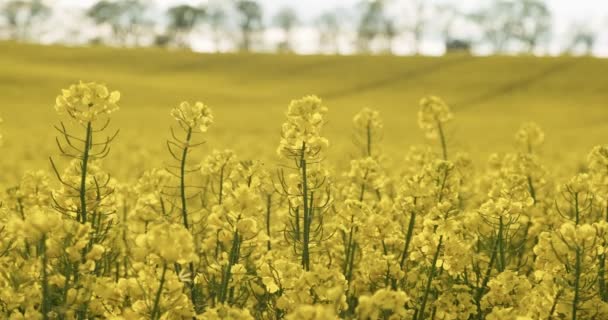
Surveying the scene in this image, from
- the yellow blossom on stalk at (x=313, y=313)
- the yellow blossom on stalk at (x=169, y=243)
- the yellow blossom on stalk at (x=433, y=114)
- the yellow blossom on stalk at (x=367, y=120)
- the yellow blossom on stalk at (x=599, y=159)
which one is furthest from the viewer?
the yellow blossom on stalk at (x=433, y=114)

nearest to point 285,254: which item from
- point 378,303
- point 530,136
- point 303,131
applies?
point 303,131

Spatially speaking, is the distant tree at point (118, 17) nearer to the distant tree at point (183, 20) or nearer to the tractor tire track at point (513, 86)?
the distant tree at point (183, 20)

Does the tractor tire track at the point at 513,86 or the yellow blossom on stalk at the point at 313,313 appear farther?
the tractor tire track at the point at 513,86

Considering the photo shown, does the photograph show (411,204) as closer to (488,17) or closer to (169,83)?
(169,83)

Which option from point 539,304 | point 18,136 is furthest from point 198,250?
point 18,136

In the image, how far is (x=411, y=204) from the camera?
3445mm

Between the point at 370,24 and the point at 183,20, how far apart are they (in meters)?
22.7

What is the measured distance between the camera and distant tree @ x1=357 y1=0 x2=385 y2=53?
88500mm

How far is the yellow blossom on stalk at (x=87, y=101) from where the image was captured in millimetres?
3062

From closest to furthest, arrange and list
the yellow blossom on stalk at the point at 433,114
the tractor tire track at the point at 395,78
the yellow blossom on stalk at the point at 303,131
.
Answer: the yellow blossom on stalk at the point at 303,131 → the yellow blossom on stalk at the point at 433,114 → the tractor tire track at the point at 395,78

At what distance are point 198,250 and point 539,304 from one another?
6.60 ft

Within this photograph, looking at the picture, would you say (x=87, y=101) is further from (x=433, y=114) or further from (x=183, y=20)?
(x=183, y=20)

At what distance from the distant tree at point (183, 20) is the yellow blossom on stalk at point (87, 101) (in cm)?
8585

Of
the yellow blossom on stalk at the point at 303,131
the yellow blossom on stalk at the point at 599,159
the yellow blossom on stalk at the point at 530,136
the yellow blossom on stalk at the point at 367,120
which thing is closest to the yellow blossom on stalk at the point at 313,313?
the yellow blossom on stalk at the point at 303,131
